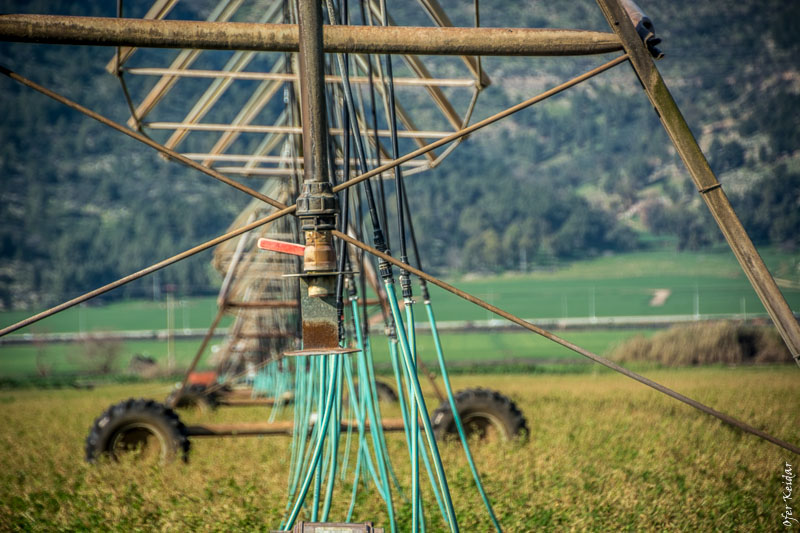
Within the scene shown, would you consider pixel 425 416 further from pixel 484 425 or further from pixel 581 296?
pixel 581 296

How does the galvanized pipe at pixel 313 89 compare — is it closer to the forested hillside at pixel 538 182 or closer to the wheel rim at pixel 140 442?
the wheel rim at pixel 140 442

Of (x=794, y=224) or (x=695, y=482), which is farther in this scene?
(x=794, y=224)

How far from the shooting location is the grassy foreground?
6.55 meters

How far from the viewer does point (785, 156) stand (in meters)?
113

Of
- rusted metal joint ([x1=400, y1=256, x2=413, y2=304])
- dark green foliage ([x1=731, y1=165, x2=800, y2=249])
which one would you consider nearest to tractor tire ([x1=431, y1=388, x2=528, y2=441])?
rusted metal joint ([x1=400, y1=256, x2=413, y2=304])

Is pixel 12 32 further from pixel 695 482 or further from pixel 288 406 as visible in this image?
pixel 288 406

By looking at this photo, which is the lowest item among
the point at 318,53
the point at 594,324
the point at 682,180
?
the point at 594,324

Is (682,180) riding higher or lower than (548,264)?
higher

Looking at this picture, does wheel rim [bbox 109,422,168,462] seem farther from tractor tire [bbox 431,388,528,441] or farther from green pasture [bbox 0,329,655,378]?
green pasture [bbox 0,329,655,378]

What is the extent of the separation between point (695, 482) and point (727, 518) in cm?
127

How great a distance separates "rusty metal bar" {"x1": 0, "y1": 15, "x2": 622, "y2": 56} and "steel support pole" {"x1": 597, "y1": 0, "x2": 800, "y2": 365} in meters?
0.12

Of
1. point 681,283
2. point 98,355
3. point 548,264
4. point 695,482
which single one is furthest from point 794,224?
point 695,482

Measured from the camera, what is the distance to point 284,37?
495 cm

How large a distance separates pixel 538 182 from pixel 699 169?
159768 mm
